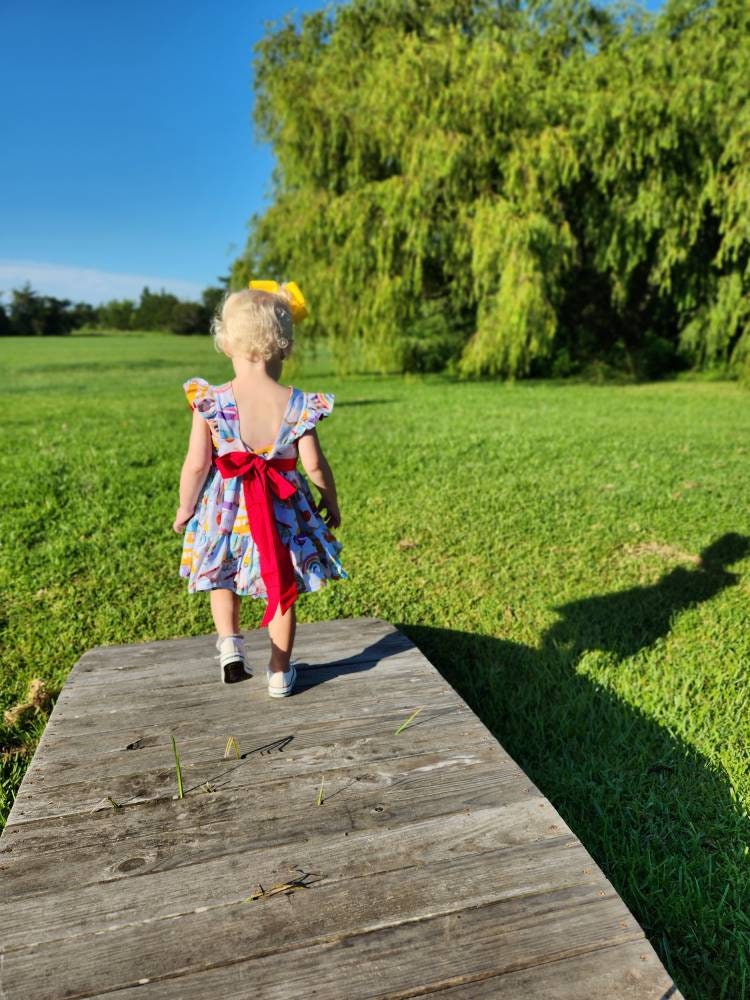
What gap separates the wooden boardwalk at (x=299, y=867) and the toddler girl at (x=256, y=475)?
39 cm

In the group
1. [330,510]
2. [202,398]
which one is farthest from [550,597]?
[202,398]

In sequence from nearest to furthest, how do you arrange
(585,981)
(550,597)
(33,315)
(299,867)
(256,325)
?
1. (585,981)
2. (299,867)
3. (256,325)
4. (550,597)
5. (33,315)

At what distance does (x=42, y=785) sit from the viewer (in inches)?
75.5

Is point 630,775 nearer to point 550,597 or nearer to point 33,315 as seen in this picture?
point 550,597

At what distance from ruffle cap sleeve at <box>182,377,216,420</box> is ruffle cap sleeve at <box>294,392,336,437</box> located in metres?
0.29

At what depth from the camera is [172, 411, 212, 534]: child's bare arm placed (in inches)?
96.2

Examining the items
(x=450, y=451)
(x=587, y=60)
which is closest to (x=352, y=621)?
(x=450, y=451)

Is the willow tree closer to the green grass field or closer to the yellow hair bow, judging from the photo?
the green grass field

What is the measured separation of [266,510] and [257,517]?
42mm

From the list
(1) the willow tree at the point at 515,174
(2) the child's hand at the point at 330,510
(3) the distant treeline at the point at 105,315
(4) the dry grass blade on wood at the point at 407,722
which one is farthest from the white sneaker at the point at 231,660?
(3) the distant treeline at the point at 105,315

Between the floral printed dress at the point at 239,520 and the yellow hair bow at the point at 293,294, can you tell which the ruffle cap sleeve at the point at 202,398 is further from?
the yellow hair bow at the point at 293,294

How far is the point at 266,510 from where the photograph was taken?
2.40 m

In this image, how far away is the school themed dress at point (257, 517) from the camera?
95.1 inches

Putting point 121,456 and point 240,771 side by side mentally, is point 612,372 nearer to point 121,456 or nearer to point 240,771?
point 121,456
